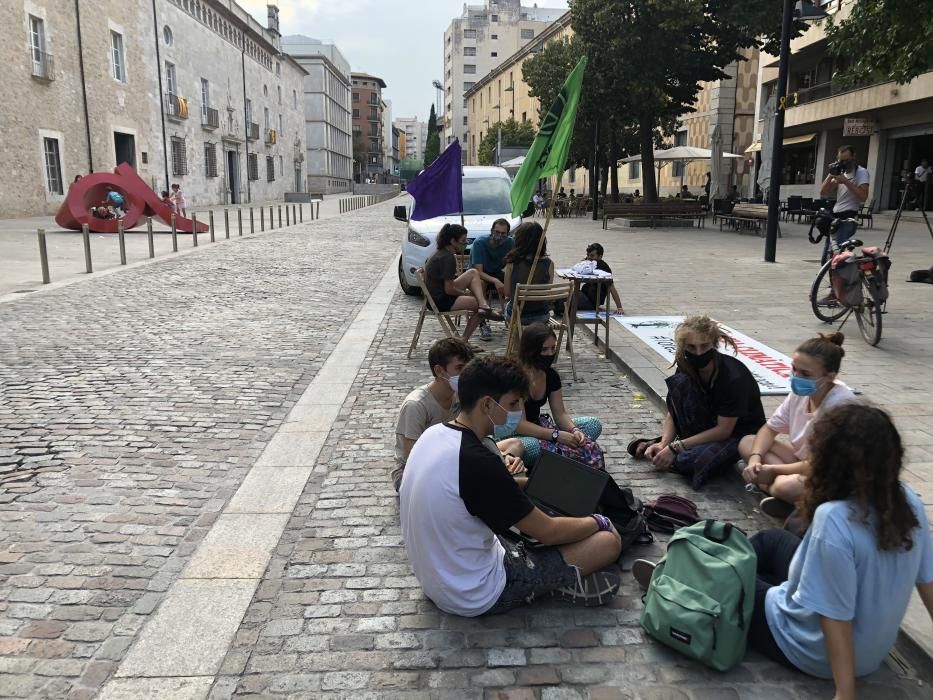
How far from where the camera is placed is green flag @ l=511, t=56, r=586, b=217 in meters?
6.53

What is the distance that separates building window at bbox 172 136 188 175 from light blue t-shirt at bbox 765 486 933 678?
45106 millimetres

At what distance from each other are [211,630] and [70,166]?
113 ft

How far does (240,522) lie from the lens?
397cm

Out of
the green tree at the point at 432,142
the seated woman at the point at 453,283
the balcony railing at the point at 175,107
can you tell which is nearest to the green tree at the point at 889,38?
the seated woman at the point at 453,283

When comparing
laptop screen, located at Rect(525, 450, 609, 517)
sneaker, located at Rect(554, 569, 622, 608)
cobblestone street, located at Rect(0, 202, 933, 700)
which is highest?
laptop screen, located at Rect(525, 450, 609, 517)

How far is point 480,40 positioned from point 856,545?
122 meters

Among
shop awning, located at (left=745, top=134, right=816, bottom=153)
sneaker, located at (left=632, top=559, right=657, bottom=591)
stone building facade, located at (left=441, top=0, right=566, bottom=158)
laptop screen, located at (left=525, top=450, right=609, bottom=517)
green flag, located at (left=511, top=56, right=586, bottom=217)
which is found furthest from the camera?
stone building facade, located at (left=441, top=0, right=566, bottom=158)

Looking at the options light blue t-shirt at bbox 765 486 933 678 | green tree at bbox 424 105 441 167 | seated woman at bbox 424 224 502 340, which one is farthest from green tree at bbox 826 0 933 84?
green tree at bbox 424 105 441 167

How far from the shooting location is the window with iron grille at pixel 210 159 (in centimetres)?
4834

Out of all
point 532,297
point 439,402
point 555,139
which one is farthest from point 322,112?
point 439,402

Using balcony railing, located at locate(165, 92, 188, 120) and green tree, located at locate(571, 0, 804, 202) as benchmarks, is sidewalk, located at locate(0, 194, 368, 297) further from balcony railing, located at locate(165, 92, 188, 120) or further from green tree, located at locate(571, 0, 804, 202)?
balcony railing, located at locate(165, 92, 188, 120)

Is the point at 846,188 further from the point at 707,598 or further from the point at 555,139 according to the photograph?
the point at 707,598

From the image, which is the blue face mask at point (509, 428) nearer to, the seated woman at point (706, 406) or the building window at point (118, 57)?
the seated woman at point (706, 406)

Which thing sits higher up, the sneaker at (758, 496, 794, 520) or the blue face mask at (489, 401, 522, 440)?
the blue face mask at (489, 401, 522, 440)
